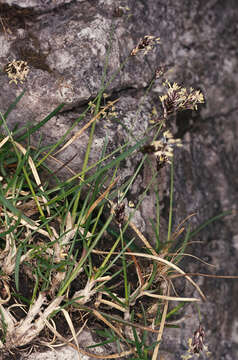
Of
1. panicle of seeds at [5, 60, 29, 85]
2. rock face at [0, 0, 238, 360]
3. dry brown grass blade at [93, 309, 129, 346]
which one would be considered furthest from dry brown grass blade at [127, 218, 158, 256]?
panicle of seeds at [5, 60, 29, 85]

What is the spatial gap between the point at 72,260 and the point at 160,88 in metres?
0.85

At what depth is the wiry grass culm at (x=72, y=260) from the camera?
4.29 ft

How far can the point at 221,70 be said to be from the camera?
6.44 feet

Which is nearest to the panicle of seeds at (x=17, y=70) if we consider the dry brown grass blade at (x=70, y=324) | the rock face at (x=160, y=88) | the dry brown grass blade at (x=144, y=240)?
the rock face at (x=160, y=88)

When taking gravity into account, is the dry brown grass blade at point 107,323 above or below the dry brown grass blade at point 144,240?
below

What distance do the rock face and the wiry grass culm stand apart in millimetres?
99

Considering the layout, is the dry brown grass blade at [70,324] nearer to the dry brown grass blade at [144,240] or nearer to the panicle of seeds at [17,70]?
the dry brown grass blade at [144,240]

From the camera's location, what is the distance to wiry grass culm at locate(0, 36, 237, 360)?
4.29 feet

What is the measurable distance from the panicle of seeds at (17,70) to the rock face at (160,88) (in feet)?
0.08

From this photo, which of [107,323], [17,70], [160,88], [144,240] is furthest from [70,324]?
[160,88]

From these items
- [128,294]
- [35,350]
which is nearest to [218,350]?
[128,294]

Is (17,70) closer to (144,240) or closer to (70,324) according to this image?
(144,240)

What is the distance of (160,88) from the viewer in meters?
1.72

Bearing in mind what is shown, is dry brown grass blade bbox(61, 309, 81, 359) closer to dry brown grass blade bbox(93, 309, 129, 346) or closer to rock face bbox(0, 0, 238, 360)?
dry brown grass blade bbox(93, 309, 129, 346)
